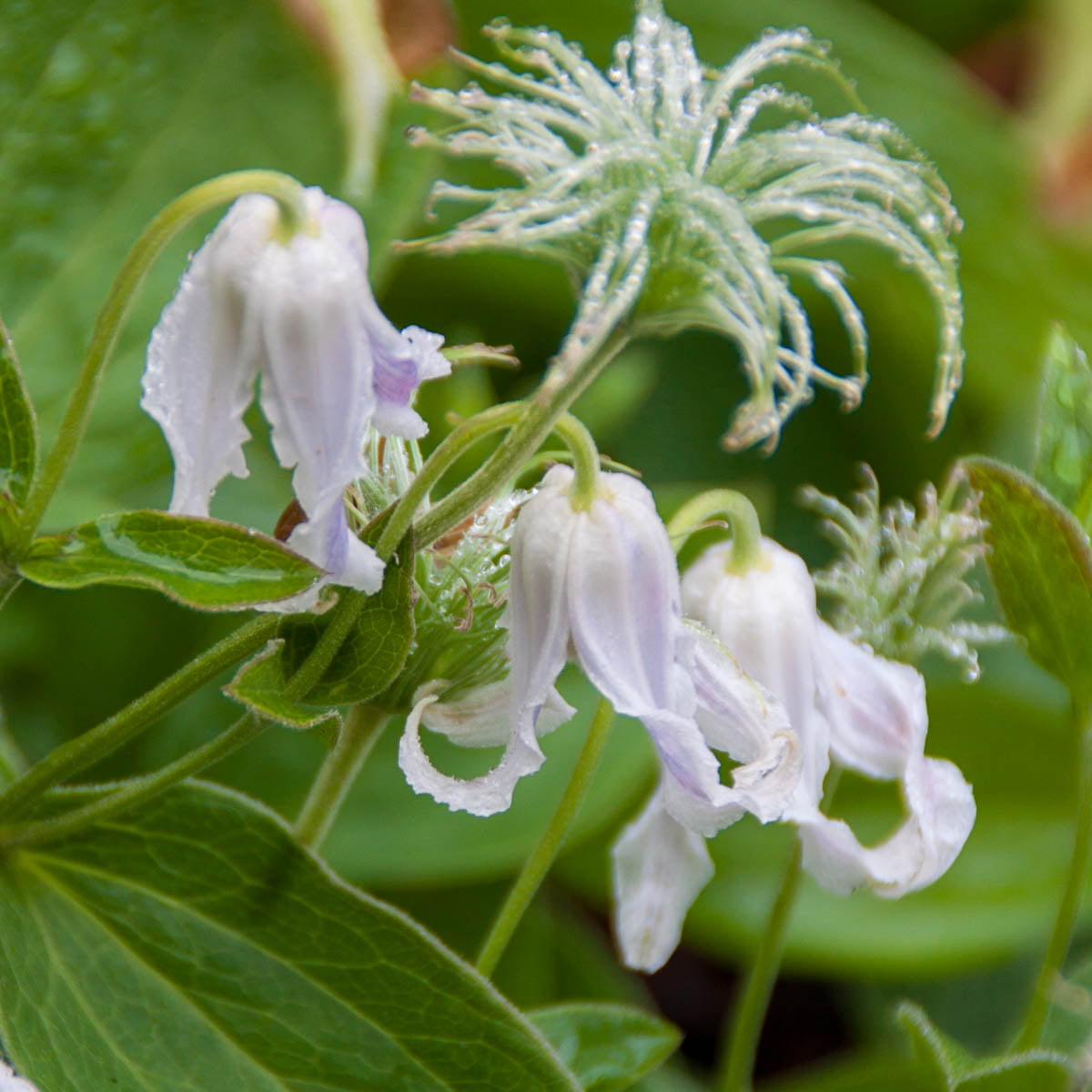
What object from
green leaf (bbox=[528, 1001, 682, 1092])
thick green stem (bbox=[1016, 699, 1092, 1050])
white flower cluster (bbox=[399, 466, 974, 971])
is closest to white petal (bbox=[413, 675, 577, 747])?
white flower cluster (bbox=[399, 466, 974, 971])

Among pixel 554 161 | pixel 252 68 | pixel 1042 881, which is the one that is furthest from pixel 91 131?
pixel 1042 881

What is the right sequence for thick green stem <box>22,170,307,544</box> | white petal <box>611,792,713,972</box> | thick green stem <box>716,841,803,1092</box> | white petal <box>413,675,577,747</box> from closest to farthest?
1. thick green stem <box>22,170,307,544</box>
2. white petal <box>413,675,577,747</box>
3. white petal <box>611,792,713,972</box>
4. thick green stem <box>716,841,803,1092</box>

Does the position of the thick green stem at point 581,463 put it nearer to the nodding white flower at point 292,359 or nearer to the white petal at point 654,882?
the nodding white flower at point 292,359

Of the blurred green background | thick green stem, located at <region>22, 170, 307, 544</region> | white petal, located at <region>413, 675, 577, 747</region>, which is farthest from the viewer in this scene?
the blurred green background

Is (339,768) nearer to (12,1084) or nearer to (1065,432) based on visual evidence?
(12,1084)

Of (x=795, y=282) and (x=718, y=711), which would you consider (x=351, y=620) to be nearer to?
(x=718, y=711)

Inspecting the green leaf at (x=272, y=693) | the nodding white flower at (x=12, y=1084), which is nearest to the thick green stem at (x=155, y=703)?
the green leaf at (x=272, y=693)

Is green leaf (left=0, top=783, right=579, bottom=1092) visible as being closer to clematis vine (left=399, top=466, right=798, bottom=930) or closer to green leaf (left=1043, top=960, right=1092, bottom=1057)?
clematis vine (left=399, top=466, right=798, bottom=930)
